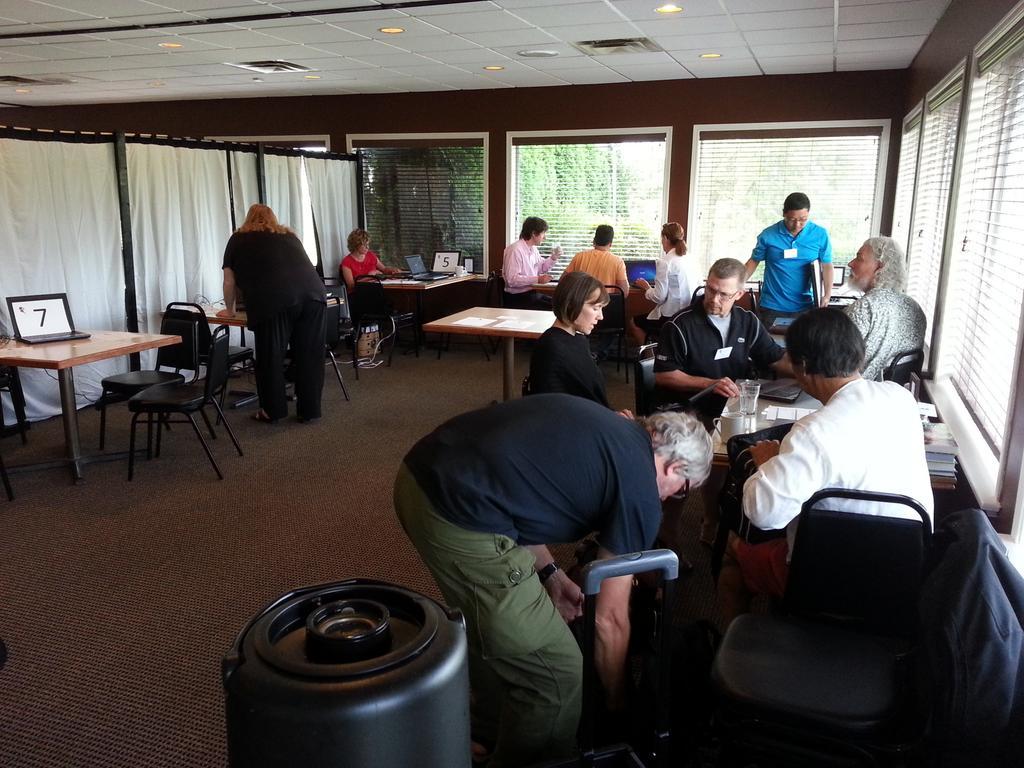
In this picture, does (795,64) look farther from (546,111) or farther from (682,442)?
(682,442)

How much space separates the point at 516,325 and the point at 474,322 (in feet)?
1.00

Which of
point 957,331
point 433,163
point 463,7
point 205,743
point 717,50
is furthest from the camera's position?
point 433,163

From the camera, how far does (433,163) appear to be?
8.38m

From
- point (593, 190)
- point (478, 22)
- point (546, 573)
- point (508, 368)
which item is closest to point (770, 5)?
point (478, 22)

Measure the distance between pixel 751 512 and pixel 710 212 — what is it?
607cm

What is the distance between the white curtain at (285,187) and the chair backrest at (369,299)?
957 mm

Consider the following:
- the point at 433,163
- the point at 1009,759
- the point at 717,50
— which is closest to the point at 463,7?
the point at 717,50

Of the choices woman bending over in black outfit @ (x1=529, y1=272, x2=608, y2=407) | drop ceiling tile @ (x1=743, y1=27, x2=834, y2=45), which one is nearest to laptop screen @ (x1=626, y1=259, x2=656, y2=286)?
drop ceiling tile @ (x1=743, y1=27, x2=834, y2=45)

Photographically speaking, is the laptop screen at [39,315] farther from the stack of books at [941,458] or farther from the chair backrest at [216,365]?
the stack of books at [941,458]

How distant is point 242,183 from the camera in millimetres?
6781

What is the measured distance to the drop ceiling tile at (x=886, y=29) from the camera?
16.0ft

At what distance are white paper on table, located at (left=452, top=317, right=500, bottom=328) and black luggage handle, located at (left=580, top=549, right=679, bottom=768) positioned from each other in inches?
144

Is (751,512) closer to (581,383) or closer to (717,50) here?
(581,383)

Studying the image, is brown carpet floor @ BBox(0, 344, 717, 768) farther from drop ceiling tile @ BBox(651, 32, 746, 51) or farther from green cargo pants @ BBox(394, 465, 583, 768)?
drop ceiling tile @ BBox(651, 32, 746, 51)
